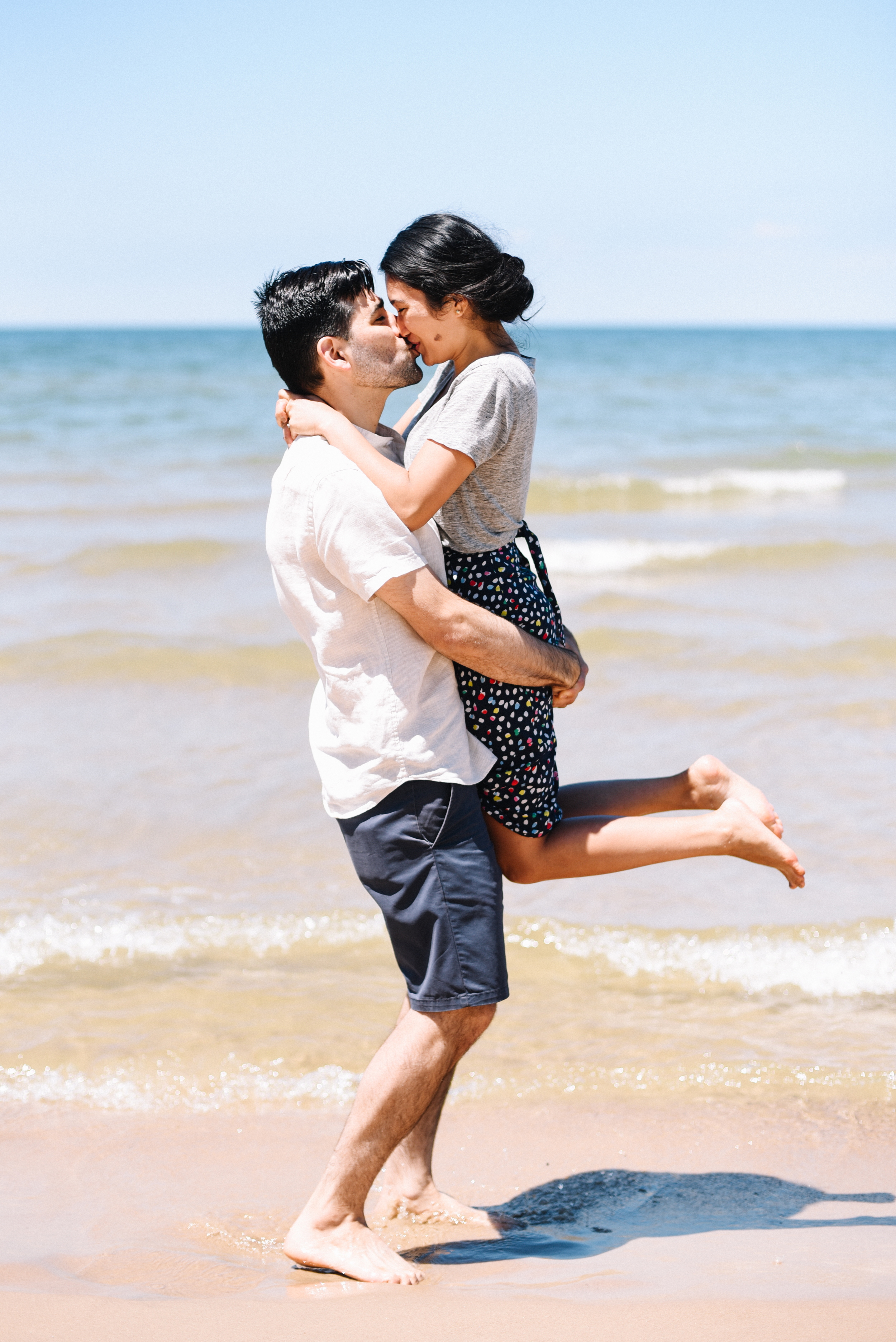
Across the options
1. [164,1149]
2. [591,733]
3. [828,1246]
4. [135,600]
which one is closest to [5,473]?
[135,600]

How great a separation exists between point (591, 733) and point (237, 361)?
3955cm

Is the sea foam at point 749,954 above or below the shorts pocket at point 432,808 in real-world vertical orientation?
below

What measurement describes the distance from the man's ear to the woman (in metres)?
0.09

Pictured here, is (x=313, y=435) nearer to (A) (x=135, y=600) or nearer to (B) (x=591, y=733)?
(B) (x=591, y=733)

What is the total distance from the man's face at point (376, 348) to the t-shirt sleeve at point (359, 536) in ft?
1.03

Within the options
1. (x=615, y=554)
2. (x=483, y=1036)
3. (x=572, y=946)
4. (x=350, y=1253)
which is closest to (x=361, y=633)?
(x=350, y=1253)

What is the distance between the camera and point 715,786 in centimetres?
309

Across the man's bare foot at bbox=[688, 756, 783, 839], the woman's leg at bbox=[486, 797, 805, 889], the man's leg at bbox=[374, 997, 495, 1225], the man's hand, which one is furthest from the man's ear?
the man's leg at bbox=[374, 997, 495, 1225]

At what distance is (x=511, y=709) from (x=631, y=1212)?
131 centimetres

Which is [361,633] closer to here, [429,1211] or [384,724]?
[384,724]

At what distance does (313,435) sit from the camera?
8.87 ft

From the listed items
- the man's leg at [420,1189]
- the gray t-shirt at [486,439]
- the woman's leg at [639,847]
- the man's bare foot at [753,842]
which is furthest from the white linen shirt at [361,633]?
the man's leg at [420,1189]

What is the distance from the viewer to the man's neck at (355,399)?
2781mm

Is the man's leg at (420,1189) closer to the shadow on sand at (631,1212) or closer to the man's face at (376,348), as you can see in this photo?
the shadow on sand at (631,1212)
